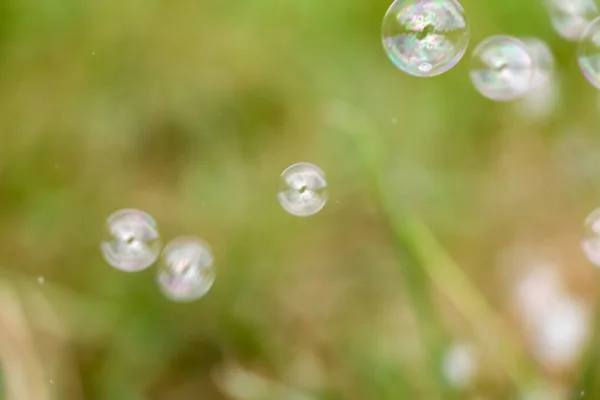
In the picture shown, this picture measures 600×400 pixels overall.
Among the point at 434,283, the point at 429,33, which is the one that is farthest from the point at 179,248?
the point at 429,33

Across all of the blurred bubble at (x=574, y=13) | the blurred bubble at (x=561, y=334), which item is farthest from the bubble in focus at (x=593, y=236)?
the blurred bubble at (x=574, y=13)

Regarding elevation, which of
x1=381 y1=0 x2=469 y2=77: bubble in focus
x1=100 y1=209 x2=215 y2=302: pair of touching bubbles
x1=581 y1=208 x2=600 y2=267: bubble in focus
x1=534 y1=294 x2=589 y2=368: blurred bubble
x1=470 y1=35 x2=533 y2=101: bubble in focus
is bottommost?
x1=534 y1=294 x2=589 y2=368: blurred bubble

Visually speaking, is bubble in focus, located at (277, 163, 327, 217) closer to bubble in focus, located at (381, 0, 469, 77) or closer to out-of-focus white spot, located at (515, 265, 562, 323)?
bubble in focus, located at (381, 0, 469, 77)

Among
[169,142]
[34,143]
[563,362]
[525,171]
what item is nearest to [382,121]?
[525,171]

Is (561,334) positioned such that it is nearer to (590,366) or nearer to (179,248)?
(590,366)

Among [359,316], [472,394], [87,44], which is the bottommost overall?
[472,394]

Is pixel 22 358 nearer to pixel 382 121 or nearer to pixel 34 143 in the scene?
pixel 34 143

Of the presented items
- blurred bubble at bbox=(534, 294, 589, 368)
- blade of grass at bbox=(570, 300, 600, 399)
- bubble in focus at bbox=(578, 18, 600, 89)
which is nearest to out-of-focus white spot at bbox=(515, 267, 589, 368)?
blurred bubble at bbox=(534, 294, 589, 368)

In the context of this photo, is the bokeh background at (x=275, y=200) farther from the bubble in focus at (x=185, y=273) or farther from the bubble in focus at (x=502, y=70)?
the bubble in focus at (x=502, y=70)
